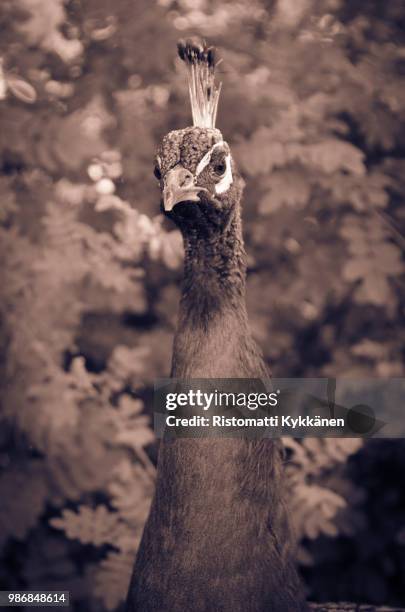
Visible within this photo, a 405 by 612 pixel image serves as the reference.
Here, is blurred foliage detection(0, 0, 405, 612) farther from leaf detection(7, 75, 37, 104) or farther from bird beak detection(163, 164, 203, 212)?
bird beak detection(163, 164, 203, 212)

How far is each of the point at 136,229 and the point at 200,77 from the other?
0.71 m

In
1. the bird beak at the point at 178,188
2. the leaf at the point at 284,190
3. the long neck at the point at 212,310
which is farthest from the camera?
the leaf at the point at 284,190

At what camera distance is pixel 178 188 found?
3.51ft

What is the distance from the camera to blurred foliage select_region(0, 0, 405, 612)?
1759 mm

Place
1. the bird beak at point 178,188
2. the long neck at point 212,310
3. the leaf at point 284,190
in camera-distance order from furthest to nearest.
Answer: the leaf at point 284,190
the long neck at point 212,310
the bird beak at point 178,188

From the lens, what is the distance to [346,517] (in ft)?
6.07

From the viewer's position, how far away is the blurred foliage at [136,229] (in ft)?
5.77

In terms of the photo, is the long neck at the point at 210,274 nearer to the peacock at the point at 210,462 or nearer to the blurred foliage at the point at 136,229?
the peacock at the point at 210,462

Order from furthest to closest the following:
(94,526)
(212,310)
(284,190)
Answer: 1. (94,526)
2. (284,190)
3. (212,310)

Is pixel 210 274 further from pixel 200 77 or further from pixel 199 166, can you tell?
pixel 200 77

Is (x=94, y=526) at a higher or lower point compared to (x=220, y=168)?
lower

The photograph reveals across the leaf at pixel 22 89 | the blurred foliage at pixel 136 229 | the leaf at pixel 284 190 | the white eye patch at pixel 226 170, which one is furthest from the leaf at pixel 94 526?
the leaf at pixel 22 89

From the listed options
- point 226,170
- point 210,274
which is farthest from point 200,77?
point 210,274

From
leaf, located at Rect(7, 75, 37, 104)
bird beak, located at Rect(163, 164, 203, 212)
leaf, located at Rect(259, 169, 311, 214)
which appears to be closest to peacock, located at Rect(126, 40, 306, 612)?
bird beak, located at Rect(163, 164, 203, 212)
